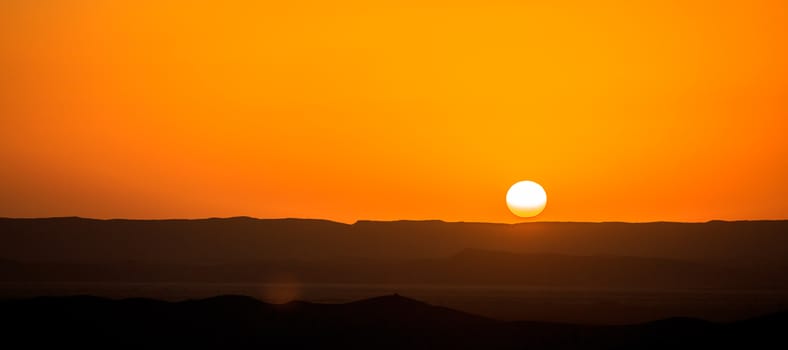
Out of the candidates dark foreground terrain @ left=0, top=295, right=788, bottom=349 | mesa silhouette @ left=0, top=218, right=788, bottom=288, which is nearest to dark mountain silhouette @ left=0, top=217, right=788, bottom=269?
mesa silhouette @ left=0, top=218, right=788, bottom=288

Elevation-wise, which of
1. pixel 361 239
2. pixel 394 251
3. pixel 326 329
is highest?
pixel 361 239

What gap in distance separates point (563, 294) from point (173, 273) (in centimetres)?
4439

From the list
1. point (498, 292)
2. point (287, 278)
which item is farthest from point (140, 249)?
point (498, 292)

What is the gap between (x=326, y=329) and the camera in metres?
34.4

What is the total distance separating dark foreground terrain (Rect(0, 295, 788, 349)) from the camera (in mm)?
33219

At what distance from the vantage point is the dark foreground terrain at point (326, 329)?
1308 inches

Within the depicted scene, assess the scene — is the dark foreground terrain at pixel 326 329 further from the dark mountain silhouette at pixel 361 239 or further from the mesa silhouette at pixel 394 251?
the dark mountain silhouette at pixel 361 239

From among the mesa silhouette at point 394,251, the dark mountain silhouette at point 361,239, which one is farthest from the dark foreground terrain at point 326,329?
the dark mountain silhouette at point 361,239

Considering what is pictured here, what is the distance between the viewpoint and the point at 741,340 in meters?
32.8

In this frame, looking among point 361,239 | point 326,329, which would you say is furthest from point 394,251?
point 326,329

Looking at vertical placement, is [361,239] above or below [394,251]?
above

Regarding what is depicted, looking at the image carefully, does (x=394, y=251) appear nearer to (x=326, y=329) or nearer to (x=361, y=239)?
(x=361, y=239)

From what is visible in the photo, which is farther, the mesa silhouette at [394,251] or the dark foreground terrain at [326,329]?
the mesa silhouette at [394,251]

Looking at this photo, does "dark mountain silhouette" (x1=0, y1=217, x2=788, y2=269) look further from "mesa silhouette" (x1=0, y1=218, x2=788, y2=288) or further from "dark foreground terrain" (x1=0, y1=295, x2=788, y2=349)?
"dark foreground terrain" (x1=0, y1=295, x2=788, y2=349)
